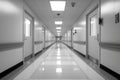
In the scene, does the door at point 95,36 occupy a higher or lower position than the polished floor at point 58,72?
higher

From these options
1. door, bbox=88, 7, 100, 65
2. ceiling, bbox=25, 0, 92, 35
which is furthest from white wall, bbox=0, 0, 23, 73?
door, bbox=88, 7, 100, 65

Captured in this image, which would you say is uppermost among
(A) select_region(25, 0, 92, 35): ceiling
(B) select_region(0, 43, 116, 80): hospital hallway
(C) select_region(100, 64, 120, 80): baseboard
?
(A) select_region(25, 0, 92, 35): ceiling

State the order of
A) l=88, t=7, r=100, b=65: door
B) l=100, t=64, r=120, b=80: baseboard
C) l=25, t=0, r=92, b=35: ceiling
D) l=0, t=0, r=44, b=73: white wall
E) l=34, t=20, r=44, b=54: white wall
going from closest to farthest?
l=100, t=64, r=120, b=80: baseboard, l=0, t=0, r=44, b=73: white wall, l=88, t=7, r=100, b=65: door, l=25, t=0, r=92, b=35: ceiling, l=34, t=20, r=44, b=54: white wall

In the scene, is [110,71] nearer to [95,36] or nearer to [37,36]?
[95,36]

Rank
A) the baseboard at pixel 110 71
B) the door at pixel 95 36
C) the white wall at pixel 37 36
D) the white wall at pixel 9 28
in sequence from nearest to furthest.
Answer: the baseboard at pixel 110 71 < the white wall at pixel 9 28 < the door at pixel 95 36 < the white wall at pixel 37 36

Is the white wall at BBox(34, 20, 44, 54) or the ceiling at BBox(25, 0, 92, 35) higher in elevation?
the ceiling at BBox(25, 0, 92, 35)

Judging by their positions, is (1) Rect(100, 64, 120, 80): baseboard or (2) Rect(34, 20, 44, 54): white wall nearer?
(1) Rect(100, 64, 120, 80): baseboard

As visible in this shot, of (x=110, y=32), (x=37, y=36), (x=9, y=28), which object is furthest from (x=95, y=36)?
(x=37, y=36)

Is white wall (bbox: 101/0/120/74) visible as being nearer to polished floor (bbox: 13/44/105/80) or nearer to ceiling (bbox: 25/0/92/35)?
polished floor (bbox: 13/44/105/80)

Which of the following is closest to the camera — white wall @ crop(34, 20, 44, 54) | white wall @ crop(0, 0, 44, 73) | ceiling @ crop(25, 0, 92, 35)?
white wall @ crop(0, 0, 44, 73)

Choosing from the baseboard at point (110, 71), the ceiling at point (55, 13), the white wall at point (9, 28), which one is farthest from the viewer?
the ceiling at point (55, 13)

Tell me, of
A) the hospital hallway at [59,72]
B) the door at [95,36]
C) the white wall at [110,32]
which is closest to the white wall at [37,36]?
the door at [95,36]

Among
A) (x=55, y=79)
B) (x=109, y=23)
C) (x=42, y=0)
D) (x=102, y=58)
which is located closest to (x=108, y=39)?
(x=109, y=23)

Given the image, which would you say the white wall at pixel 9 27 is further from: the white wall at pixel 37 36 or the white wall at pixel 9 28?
the white wall at pixel 37 36
